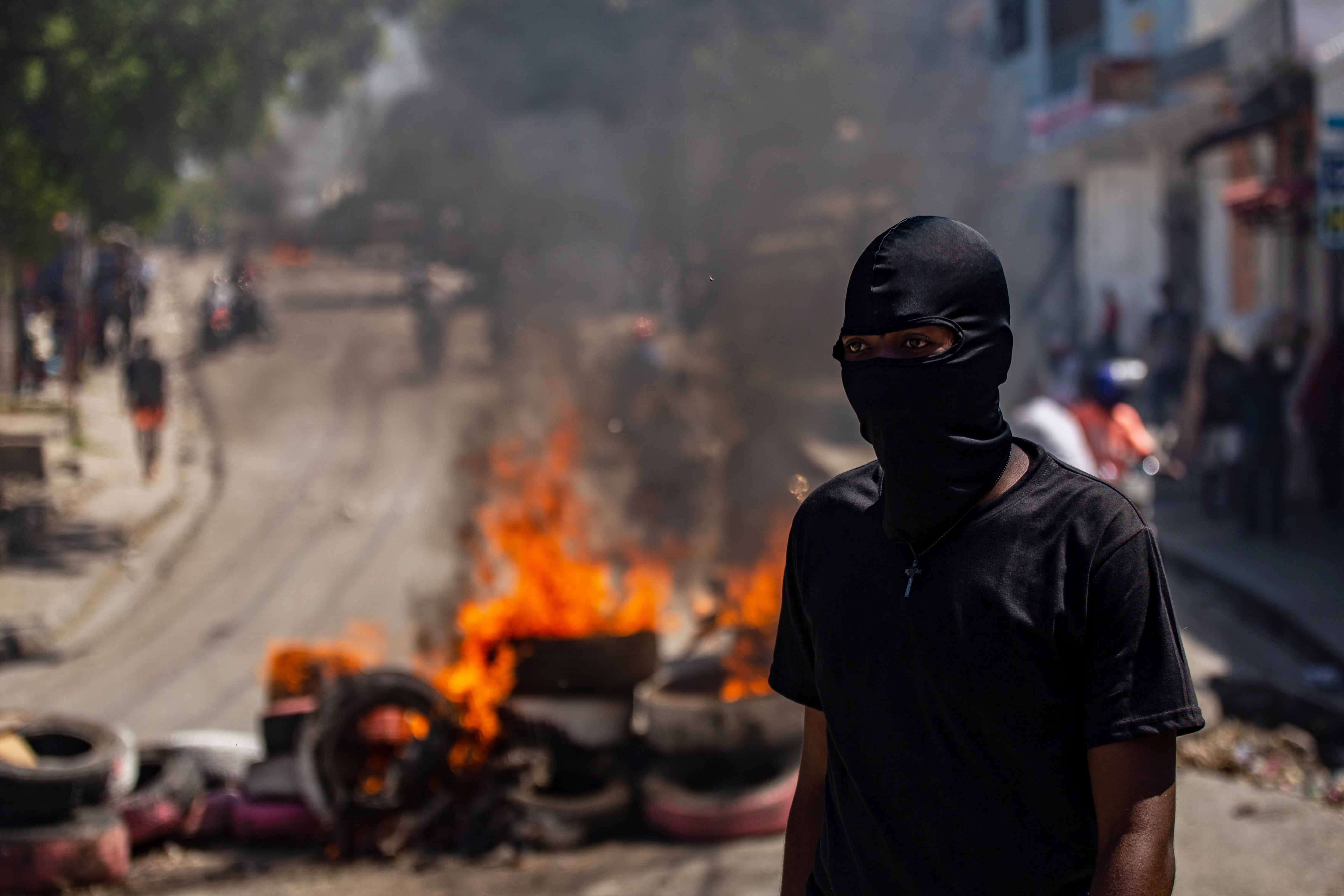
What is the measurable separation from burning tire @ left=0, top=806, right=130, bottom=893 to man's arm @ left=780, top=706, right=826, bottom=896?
4.26 m

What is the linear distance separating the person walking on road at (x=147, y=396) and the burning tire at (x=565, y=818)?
38.3ft

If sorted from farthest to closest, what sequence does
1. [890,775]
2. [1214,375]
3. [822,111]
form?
[822,111], [1214,375], [890,775]

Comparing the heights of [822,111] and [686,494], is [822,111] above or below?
above

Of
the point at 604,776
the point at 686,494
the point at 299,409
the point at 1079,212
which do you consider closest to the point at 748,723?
the point at 604,776

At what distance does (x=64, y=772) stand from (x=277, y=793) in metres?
0.91

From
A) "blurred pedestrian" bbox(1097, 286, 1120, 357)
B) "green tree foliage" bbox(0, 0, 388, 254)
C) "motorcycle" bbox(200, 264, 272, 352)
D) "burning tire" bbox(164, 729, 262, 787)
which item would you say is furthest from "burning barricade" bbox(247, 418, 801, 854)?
"motorcycle" bbox(200, 264, 272, 352)

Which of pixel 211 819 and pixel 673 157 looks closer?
pixel 211 819

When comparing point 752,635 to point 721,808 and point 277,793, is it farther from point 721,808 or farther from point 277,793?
point 277,793

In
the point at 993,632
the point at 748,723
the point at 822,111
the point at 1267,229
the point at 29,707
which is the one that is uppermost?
the point at 822,111

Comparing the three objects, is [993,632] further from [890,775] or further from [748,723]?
[748,723]

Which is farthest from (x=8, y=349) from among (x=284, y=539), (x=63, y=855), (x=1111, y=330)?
(x=1111, y=330)

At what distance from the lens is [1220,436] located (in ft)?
38.1

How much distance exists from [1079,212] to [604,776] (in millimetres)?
20300

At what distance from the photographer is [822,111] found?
34906 mm
